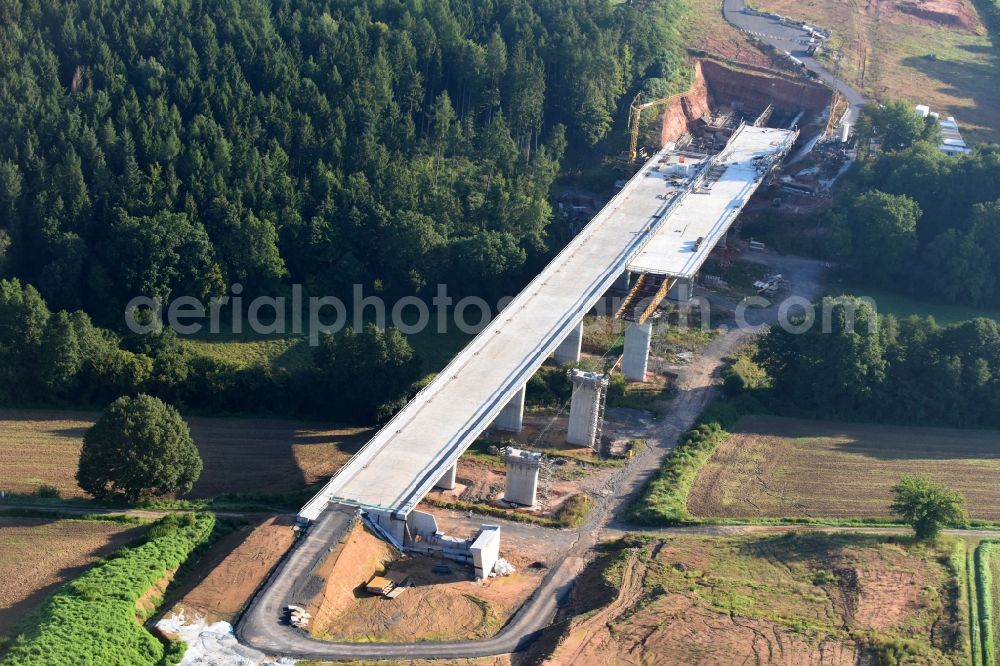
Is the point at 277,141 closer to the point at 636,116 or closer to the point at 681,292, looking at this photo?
the point at 681,292

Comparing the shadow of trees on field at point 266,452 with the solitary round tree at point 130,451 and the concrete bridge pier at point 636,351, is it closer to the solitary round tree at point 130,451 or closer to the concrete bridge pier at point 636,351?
the solitary round tree at point 130,451

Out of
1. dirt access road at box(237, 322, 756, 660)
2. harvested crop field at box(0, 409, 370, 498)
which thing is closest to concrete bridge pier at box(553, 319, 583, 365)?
dirt access road at box(237, 322, 756, 660)

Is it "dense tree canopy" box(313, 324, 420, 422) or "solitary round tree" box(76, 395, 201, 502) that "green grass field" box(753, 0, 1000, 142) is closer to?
"dense tree canopy" box(313, 324, 420, 422)

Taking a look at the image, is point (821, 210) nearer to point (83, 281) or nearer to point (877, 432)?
point (877, 432)

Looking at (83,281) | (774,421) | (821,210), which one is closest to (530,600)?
(774,421)

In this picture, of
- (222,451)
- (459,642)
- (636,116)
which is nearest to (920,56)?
(636,116)

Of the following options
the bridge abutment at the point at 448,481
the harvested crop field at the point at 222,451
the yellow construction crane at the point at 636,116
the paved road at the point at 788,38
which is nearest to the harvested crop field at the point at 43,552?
the harvested crop field at the point at 222,451
